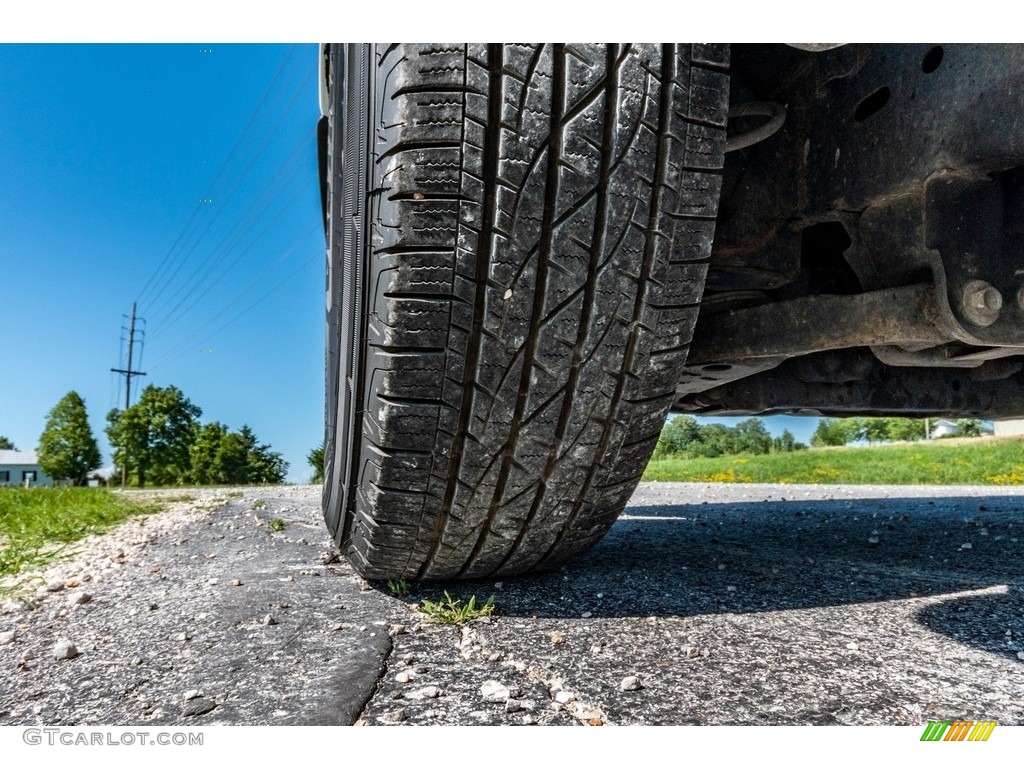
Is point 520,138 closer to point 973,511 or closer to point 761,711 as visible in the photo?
point 761,711

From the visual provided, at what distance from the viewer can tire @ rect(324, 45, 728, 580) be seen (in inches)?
39.1

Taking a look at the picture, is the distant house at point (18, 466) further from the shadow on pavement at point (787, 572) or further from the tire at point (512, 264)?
the tire at point (512, 264)

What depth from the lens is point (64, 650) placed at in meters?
1.11

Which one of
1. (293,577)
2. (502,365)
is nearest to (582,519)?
(502,365)

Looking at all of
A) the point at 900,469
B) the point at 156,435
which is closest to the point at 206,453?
the point at 156,435

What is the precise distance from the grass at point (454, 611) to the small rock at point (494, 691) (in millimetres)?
271

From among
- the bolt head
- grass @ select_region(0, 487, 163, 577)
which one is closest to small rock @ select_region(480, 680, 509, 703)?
the bolt head

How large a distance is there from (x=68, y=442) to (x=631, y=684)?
3300 cm

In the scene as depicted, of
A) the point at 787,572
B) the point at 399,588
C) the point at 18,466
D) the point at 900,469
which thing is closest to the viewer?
the point at 399,588
